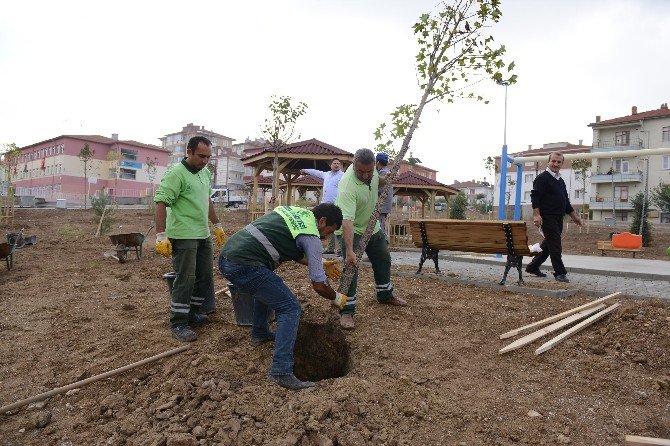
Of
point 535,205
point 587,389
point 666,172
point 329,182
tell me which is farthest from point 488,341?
point 666,172

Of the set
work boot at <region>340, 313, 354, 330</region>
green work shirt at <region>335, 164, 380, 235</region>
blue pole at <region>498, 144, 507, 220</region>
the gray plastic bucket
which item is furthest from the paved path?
the gray plastic bucket

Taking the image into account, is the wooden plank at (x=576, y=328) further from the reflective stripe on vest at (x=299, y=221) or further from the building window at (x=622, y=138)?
the building window at (x=622, y=138)

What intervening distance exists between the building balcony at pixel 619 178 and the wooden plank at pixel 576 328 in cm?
4355

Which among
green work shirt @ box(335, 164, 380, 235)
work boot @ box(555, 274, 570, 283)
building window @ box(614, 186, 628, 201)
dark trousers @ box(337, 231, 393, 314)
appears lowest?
work boot @ box(555, 274, 570, 283)

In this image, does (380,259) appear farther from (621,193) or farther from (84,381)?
(621,193)

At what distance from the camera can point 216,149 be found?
77.0 meters

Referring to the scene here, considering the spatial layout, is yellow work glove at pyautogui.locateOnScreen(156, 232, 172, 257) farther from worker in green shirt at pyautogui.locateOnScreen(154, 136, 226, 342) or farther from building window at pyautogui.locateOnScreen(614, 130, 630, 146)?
building window at pyautogui.locateOnScreen(614, 130, 630, 146)

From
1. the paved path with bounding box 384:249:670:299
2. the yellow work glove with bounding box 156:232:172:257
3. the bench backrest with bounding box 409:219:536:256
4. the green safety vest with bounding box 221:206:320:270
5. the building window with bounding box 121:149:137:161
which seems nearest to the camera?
the green safety vest with bounding box 221:206:320:270

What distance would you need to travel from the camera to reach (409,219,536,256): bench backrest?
212 inches

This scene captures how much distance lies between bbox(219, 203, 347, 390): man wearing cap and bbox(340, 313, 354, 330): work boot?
2.56ft

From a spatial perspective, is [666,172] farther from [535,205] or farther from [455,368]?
[455,368]

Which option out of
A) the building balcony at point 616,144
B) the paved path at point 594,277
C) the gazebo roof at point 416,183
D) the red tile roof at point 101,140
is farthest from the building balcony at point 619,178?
the red tile roof at point 101,140

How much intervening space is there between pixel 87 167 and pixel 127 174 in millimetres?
5556

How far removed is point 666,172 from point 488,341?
147 feet
